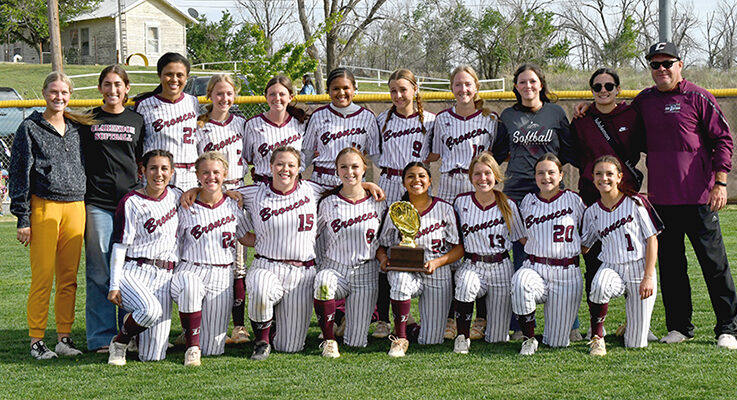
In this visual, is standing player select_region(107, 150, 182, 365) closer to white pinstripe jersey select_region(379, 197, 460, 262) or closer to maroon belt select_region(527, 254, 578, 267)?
→ white pinstripe jersey select_region(379, 197, 460, 262)

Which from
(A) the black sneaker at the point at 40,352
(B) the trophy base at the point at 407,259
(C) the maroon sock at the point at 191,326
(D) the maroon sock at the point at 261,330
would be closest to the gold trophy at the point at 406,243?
(B) the trophy base at the point at 407,259

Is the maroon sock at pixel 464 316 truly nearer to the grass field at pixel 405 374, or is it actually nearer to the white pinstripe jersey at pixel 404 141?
the grass field at pixel 405 374

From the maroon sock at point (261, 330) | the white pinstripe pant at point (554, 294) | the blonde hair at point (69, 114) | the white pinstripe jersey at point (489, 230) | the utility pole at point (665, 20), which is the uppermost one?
the utility pole at point (665, 20)

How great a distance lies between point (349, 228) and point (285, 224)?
39 cm

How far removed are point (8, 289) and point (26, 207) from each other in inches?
102

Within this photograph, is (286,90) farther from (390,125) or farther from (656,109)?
(656,109)

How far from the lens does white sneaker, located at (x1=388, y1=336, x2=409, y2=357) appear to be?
438 centimetres

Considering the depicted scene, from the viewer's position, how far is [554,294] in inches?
174

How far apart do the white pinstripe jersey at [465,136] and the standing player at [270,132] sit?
0.96 meters

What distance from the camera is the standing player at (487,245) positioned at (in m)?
4.50

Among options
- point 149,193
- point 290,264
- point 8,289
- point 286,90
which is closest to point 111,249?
point 149,193

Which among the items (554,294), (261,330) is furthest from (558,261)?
(261,330)

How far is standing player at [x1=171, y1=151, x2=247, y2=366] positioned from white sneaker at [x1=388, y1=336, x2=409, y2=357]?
0.98 m

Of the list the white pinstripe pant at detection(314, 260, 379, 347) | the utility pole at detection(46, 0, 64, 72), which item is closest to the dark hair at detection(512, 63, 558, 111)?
the white pinstripe pant at detection(314, 260, 379, 347)
